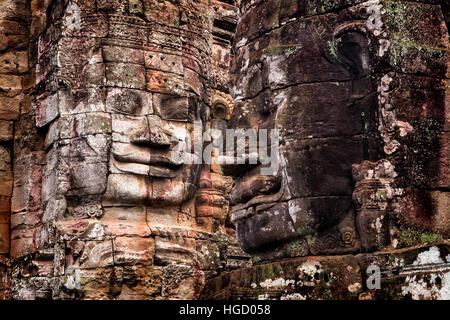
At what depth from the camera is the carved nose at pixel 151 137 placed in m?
11.3

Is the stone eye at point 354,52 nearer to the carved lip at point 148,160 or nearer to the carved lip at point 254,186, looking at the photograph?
the carved lip at point 254,186

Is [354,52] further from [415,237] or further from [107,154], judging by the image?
[107,154]

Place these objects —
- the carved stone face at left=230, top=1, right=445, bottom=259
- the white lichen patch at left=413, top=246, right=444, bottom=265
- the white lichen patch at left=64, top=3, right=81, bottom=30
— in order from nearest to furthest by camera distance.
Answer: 1. the white lichen patch at left=413, top=246, right=444, bottom=265
2. the carved stone face at left=230, top=1, right=445, bottom=259
3. the white lichen patch at left=64, top=3, right=81, bottom=30

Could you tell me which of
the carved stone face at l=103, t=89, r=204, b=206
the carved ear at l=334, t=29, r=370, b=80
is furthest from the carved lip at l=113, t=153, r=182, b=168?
the carved ear at l=334, t=29, r=370, b=80

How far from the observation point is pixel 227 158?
17.9 ft

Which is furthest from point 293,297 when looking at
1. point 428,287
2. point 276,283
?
point 428,287

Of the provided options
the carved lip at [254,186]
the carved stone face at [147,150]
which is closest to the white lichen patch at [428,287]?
the carved lip at [254,186]

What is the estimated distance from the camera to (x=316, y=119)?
16.7 ft

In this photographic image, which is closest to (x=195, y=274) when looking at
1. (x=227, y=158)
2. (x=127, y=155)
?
(x=127, y=155)

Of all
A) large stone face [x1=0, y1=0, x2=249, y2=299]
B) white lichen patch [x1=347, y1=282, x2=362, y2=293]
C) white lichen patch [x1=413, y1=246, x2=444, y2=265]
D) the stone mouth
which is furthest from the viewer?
the stone mouth

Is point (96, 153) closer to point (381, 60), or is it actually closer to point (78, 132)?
point (78, 132)

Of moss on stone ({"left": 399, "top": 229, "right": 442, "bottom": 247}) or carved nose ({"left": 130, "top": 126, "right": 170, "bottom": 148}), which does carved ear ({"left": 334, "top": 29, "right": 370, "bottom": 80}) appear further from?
carved nose ({"left": 130, "top": 126, "right": 170, "bottom": 148})

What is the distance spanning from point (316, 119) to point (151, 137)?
644 centimetres

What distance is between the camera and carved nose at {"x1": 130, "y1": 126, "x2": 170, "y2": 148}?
444 inches
